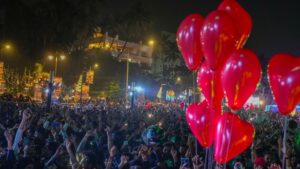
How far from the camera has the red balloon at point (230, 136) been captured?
534cm

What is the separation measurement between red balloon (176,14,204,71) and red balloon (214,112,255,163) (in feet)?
3.23

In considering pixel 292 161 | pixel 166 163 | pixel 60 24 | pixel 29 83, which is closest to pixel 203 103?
pixel 166 163

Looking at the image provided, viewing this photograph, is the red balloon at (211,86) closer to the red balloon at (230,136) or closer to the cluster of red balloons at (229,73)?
the cluster of red balloons at (229,73)

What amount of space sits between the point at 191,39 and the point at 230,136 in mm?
1561

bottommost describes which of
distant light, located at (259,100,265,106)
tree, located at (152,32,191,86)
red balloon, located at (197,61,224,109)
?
red balloon, located at (197,61,224,109)

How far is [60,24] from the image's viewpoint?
142ft

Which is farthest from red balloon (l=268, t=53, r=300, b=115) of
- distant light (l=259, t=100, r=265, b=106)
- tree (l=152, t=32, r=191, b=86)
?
tree (l=152, t=32, r=191, b=86)

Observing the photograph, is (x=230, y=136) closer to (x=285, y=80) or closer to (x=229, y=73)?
(x=229, y=73)

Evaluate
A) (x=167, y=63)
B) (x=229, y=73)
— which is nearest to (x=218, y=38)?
(x=229, y=73)

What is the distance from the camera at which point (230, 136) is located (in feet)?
17.5

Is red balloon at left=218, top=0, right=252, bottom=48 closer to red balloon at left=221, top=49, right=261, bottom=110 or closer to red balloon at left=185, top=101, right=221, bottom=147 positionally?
red balloon at left=221, top=49, right=261, bottom=110

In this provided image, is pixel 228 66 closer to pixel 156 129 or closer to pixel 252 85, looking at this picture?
pixel 252 85

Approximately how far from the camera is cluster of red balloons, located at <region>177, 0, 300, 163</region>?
518 cm

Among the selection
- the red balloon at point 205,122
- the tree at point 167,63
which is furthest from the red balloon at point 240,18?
the tree at point 167,63
